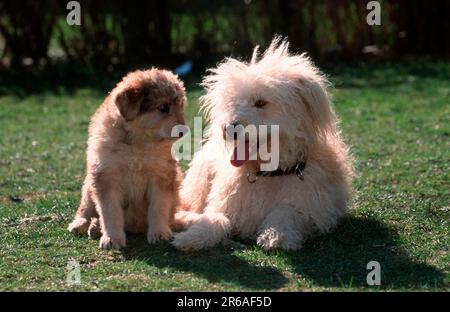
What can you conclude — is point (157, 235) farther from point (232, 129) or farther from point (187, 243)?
point (232, 129)

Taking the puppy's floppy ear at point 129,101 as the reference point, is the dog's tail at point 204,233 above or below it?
below

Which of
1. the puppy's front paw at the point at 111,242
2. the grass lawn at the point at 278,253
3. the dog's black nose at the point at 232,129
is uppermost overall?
the dog's black nose at the point at 232,129

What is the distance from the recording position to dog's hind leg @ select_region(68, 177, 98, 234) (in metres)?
5.89

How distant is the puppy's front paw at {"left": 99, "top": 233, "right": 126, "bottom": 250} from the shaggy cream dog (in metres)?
0.33

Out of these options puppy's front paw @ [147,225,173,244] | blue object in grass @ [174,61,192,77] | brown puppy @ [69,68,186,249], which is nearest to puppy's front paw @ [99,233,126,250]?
brown puppy @ [69,68,186,249]

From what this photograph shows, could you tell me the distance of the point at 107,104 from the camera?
5.82m

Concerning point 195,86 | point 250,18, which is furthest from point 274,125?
point 250,18

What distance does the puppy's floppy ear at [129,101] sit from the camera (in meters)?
5.50

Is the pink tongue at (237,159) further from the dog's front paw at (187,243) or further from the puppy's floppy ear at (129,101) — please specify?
the puppy's floppy ear at (129,101)

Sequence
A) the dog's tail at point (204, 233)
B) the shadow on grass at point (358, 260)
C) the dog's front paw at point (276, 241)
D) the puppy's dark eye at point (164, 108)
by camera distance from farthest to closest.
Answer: the puppy's dark eye at point (164, 108) → the dog's tail at point (204, 233) → the dog's front paw at point (276, 241) → the shadow on grass at point (358, 260)

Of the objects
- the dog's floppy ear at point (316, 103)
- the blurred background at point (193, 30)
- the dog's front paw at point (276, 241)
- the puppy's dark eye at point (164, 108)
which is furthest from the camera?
the blurred background at point (193, 30)

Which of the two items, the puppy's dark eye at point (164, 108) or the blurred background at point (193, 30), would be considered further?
the blurred background at point (193, 30)

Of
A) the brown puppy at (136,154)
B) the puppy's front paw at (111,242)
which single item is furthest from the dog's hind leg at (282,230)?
the puppy's front paw at (111,242)
